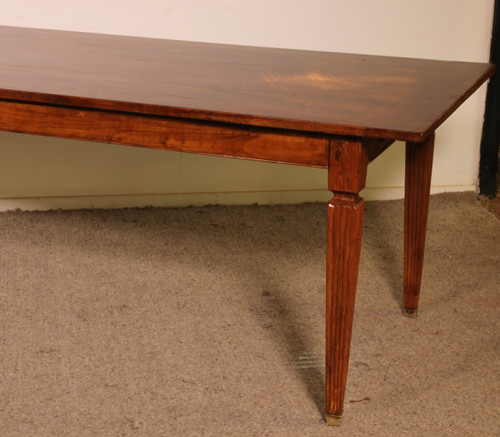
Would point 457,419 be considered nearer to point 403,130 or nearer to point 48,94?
point 403,130

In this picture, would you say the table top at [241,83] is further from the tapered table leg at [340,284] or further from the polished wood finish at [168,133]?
the tapered table leg at [340,284]

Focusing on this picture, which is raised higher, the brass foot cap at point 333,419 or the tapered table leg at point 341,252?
the tapered table leg at point 341,252

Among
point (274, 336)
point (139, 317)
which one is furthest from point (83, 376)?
point (274, 336)

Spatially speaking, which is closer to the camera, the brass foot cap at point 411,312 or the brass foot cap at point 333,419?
the brass foot cap at point 333,419

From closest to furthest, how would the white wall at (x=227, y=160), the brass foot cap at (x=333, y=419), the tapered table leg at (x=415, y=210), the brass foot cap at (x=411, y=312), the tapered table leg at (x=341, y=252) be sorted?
the tapered table leg at (x=341, y=252)
the brass foot cap at (x=333, y=419)
the tapered table leg at (x=415, y=210)
the brass foot cap at (x=411, y=312)
the white wall at (x=227, y=160)

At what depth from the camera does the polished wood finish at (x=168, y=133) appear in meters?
1.30

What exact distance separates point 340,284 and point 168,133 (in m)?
0.43

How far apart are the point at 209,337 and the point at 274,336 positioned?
0.16 m

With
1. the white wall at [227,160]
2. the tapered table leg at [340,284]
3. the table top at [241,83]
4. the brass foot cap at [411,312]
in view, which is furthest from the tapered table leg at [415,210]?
the white wall at [227,160]

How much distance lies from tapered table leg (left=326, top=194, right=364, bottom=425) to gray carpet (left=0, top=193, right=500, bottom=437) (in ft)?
0.32

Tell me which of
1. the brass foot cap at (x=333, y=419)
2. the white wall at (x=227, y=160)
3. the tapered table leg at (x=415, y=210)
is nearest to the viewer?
the brass foot cap at (x=333, y=419)

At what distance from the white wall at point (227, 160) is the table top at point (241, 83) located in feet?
1.53

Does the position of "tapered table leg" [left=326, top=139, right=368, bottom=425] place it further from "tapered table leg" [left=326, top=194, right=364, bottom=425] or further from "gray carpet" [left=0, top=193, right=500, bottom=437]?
"gray carpet" [left=0, top=193, right=500, bottom=437]

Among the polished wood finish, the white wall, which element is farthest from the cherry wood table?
the white wall
